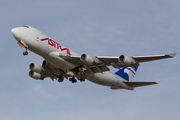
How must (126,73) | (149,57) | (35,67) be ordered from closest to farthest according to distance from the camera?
(149,57), (35,67), (126,73)

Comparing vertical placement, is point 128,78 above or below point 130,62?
above

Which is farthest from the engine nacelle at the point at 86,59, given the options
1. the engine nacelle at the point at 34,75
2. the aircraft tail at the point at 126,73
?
the aircraft tail at the point at 126,73

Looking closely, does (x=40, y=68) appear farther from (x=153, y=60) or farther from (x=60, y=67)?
(x=153, y=60)

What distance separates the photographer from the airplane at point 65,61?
28797 millimetres

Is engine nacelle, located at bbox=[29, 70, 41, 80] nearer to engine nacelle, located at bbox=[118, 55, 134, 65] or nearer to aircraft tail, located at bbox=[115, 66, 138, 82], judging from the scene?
aircraft tail, located at bbox=[115, 66, 138, 82]

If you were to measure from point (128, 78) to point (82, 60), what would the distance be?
1399 cm

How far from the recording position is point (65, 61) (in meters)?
30.9

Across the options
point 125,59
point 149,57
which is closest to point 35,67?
point 125,59

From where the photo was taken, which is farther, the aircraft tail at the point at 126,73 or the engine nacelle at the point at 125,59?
the aircraft tail at the point at 126,73

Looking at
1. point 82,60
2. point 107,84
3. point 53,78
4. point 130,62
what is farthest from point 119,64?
point 53,78

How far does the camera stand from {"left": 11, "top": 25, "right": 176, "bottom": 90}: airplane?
28797mm

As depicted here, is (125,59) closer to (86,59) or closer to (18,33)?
(86,59)

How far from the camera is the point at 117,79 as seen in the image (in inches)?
1492

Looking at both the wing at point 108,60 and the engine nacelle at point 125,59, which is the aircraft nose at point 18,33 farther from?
the engine nacelle at point 125,59
